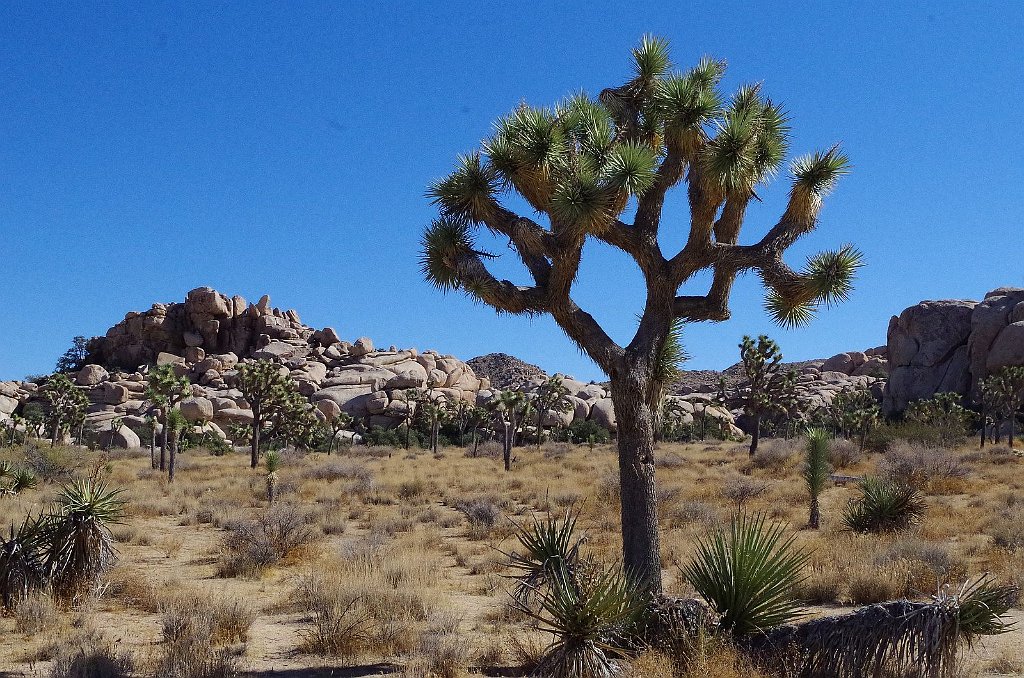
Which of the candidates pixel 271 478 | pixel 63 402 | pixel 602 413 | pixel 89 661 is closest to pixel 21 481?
pixel 271 478

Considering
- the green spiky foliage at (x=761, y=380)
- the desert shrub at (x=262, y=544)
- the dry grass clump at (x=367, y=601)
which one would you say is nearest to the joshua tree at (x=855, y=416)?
the green spiky foliage at (x=761, y=380)

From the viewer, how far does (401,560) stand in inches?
462

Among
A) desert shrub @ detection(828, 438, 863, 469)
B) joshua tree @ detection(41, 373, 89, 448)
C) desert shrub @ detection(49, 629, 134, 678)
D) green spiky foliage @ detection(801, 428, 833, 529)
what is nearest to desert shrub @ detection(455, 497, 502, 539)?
green spiky foliage @ detection(801, 428, 833, 529)

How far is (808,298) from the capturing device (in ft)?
28.4

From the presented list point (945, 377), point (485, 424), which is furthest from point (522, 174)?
point (945, 377)

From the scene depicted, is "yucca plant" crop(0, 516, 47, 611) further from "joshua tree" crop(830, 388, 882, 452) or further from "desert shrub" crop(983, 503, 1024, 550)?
"joshua tree" crop(830, 388, 882, 452)

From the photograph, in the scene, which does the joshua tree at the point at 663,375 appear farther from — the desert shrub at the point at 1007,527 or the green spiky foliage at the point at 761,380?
the green spiky foliage at the point at 761,380

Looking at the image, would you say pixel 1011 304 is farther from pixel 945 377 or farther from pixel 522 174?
pixel 522 174

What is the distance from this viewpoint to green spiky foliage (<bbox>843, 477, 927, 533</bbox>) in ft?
47.0

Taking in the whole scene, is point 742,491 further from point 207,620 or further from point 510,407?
point 510,407

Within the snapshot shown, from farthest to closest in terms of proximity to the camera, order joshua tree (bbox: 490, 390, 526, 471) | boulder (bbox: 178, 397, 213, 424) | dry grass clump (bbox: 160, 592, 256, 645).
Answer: boulder (bbox: 178, 397, 213, 424) → joshua tree (bbox: 490, 390, 526, 471) → dry grass clump (bbox: 160, 592, 256, 645)

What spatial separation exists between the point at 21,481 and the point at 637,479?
17.5m

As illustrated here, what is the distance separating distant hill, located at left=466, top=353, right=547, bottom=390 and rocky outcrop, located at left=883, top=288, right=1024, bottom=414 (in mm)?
38110

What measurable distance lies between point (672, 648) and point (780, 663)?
0.80 metres
